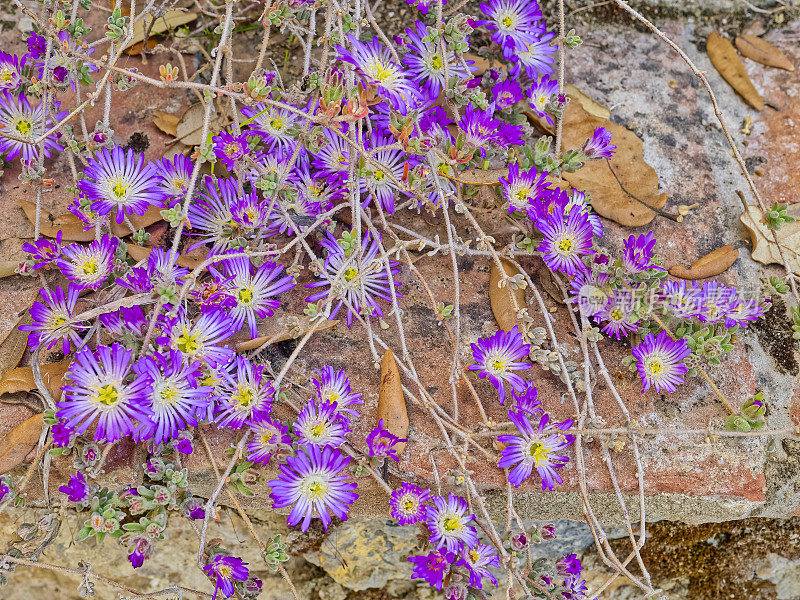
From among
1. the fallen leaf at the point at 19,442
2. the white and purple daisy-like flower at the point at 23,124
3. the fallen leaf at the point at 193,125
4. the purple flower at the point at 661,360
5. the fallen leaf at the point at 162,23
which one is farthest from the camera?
the fallen leaf at the point at 162,23

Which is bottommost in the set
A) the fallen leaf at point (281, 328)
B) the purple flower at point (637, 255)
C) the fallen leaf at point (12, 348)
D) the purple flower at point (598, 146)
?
the purple flower at point (637, 255)

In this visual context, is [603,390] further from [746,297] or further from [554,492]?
[746,297]

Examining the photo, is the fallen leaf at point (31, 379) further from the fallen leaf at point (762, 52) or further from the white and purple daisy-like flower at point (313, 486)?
the fallen leaf at point (762, 52)

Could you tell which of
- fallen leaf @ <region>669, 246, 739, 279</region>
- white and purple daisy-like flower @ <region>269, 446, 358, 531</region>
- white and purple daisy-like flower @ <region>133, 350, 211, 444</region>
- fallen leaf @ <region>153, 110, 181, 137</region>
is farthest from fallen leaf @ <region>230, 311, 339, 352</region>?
fallen leaf @ <region>669, 246, 739, 279</region>

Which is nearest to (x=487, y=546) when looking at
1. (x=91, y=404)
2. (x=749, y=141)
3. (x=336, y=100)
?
(x=91, y=404)

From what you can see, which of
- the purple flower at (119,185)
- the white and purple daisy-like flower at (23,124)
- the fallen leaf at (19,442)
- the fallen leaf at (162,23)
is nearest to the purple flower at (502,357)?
the purple flower at (119,185)

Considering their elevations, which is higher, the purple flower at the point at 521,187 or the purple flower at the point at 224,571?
the purple flower at the point at 521,187

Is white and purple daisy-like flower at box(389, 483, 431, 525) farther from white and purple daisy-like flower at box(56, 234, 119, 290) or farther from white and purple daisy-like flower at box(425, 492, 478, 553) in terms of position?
white and purple daisy-like flower at box(56, 234, 119, 290)
